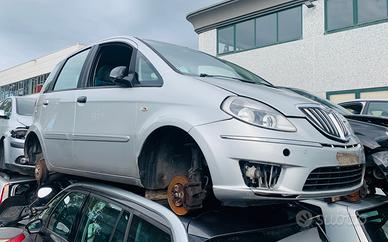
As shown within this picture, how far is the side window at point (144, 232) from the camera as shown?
2261 mm

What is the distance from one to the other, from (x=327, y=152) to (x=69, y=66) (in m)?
3.09

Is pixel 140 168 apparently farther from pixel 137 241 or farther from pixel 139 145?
pixel 137 241

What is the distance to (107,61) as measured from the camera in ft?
13.4

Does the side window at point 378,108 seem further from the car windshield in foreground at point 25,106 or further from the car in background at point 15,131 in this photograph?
the car windshield in foreground at point 25,106

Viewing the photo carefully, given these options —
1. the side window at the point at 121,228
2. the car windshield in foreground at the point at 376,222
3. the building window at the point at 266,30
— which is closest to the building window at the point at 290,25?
the building window at the point at 266,30

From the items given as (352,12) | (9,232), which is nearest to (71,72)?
(9,232)

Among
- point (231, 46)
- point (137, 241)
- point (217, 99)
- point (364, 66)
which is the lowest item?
point (137, 241)

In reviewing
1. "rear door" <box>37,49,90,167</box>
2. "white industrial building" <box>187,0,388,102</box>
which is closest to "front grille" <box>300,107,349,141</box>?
"rear door" <box>37,49,90,167</box>

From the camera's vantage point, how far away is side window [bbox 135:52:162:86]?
3.20m

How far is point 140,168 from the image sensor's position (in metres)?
3.05

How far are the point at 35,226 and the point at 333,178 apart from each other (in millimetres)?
2618

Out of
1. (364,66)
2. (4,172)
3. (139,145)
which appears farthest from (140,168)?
(364,66)

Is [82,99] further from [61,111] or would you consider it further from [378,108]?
[378,108]

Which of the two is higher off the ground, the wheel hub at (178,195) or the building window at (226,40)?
the building window at (226,40)
